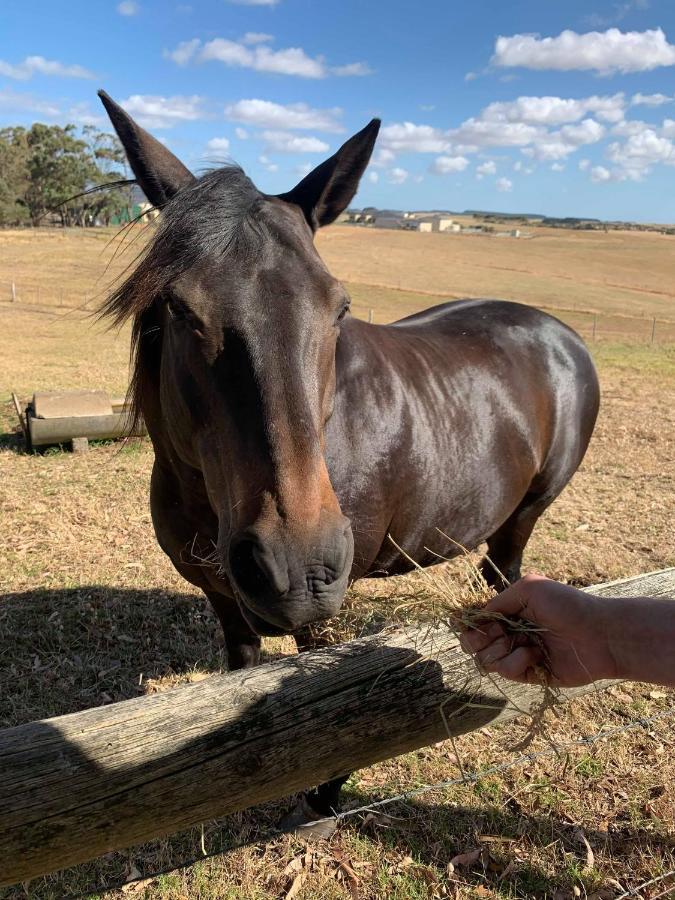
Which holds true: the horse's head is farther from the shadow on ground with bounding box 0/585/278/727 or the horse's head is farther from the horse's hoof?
the shadow on ground with bounding box 0/585/278/727

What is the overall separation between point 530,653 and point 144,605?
3.95 metres

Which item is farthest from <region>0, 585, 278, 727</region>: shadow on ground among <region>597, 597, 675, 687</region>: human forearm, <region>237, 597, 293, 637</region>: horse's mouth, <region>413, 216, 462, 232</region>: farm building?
<region>413, 216, 462, 232</region>: farm building

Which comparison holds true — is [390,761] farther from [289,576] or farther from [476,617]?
[289,576]

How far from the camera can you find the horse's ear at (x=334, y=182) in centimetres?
268

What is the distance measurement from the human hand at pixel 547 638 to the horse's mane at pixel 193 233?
1474 millimetres

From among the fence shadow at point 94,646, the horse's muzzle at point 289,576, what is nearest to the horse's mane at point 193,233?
the horse's muzzle at point 289,576

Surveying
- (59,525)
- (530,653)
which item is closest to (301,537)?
(530,653)

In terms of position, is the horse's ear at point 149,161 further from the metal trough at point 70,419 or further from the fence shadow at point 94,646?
Answer: the metal trough at point 70,419

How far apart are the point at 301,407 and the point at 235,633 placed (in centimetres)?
194

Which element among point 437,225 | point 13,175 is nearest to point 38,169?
point 13,175

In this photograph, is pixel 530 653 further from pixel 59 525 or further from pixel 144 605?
pixel 59 525

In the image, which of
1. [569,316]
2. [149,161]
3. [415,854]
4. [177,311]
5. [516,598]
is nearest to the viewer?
[516,598]

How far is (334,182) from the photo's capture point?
2.81 m

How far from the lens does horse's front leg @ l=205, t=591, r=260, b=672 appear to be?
10.9 feet
